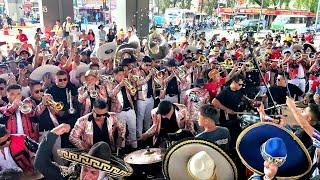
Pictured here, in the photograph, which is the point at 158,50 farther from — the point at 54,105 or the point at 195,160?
the point at 195,160

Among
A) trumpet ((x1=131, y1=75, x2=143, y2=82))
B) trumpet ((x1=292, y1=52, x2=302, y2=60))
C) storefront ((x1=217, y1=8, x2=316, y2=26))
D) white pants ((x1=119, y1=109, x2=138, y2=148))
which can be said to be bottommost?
white pants ((x1=119, y1=109, x2=138, y2=148))

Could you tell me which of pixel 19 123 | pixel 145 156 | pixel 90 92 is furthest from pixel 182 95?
pixel 19 123

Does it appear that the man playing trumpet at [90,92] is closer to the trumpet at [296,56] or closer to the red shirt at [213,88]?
the red shirt at [213,88]

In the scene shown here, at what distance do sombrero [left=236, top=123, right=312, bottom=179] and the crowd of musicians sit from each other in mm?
17

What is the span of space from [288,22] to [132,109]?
40671 millimetres

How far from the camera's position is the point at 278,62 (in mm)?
11242

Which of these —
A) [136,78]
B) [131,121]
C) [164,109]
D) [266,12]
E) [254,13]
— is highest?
[266,12]

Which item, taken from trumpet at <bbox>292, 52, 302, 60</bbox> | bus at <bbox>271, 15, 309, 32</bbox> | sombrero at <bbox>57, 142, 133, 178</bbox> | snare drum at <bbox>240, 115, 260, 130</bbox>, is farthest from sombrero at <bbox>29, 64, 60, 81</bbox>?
bus at <bbox>271, 15, 309, 32</bbox>

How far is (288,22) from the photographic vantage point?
144 ft

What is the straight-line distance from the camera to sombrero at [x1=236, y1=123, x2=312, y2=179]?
11.9ft

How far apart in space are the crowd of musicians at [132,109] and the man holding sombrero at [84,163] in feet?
0.04

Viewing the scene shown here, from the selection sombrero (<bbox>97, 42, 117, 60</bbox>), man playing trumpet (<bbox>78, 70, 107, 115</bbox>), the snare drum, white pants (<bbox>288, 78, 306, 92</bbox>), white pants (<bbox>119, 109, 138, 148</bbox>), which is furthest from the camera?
sombrero (<bbox>97, 42, 117, 60</bbox>)

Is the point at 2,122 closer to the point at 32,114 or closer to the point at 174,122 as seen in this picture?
the point at 32,114

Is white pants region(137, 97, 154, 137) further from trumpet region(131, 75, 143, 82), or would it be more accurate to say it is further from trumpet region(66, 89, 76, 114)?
trumpet region(66, 89, 76, 114)
